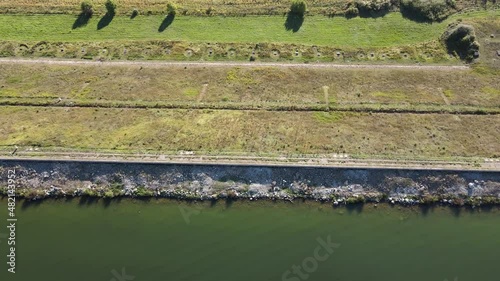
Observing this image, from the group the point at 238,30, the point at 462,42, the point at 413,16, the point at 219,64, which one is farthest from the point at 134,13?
the point at 462,42

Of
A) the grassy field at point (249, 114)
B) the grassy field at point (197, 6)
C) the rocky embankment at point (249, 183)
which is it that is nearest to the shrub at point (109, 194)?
the rocky embankment at point (249, 183)

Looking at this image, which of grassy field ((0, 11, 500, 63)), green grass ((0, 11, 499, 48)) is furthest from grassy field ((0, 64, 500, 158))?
green grass ((0, 11, 499, 48))

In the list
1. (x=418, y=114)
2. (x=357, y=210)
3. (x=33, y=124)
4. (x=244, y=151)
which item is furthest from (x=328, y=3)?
(x=33, y=124)

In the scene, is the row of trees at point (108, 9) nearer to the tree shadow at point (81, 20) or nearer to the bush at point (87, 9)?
the bush at point (87, 9)

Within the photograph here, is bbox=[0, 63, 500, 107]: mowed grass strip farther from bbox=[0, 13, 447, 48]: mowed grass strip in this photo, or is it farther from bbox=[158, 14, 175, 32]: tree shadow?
bbox=[158, 14, 175, 32]: tree shadow

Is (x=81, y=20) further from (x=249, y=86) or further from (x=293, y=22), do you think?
(x=293, y=22)

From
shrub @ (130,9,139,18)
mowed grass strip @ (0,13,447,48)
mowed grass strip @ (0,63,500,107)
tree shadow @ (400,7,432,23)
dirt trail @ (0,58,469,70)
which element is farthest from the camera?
shrub @ (130,9,139,18)
